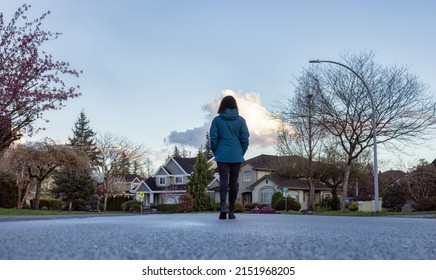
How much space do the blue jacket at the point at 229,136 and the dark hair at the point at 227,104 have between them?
0.22 ft

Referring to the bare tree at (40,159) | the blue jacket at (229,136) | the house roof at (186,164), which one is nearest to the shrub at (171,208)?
the bare tree at (40,159)

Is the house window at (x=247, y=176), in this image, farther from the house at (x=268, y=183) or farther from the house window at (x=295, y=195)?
the house window at (x=295, y=195)

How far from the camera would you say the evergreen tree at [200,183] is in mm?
51719

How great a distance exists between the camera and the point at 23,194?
4688 cm

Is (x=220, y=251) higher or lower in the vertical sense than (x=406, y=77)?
lower

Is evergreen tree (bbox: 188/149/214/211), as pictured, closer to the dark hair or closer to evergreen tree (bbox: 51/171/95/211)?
evergreen tree (bbox: 51/171/95/211)

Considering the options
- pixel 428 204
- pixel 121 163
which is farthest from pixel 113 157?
pixel 428 204

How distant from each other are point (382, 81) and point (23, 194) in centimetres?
3355

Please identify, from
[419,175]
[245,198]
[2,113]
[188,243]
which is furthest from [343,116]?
[245,198]

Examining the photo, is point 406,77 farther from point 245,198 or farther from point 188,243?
point 245,198

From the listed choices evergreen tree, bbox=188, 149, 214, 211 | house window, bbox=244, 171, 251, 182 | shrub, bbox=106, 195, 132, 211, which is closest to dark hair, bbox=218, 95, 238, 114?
evergreen tree, bbox=188, 149, 214, 211

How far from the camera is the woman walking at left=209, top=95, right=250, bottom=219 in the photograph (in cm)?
855

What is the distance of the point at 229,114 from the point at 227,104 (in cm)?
19
